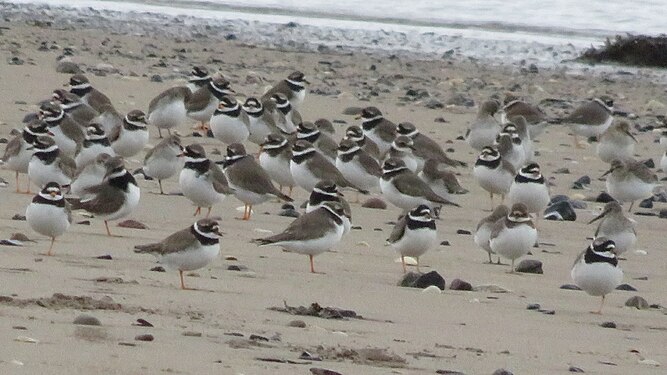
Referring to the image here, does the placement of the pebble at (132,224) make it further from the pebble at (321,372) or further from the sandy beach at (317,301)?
the pebble at (321,372)

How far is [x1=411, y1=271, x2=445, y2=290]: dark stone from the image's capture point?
8523mm

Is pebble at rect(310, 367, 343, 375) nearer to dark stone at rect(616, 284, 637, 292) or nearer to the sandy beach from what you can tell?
the sandy beach

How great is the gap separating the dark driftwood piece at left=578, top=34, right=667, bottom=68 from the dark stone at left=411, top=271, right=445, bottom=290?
51.8 ft

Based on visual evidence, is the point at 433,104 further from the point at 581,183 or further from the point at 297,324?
the point at 297,324

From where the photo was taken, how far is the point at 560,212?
1199 cm

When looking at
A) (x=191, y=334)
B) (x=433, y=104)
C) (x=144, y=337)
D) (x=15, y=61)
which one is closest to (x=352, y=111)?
(x=433, y=104)

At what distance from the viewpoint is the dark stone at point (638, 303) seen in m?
8.49

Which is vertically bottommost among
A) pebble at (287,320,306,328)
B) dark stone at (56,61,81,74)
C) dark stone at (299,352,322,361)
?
dark stone at (299,352,322,361)

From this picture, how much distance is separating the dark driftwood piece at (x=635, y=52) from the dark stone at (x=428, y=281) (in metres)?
15.8

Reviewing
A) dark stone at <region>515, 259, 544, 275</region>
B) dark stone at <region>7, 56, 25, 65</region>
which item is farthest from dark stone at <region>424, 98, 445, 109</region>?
dark stone at <region>515, 259, 544, 275</region>

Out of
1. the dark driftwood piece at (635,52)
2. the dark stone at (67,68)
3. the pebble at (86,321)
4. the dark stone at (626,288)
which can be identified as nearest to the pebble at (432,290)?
the dark stone at (626,288)

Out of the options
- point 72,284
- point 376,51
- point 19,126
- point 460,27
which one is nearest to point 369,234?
point 72,284

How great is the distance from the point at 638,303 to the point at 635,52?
15.8 metres

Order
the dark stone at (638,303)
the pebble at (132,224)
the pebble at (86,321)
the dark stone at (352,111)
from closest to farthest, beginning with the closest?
the pebble at (86,321) < the dark stone at (638,303) < the pebble at (132,224) < the dark stone at (352,111)
